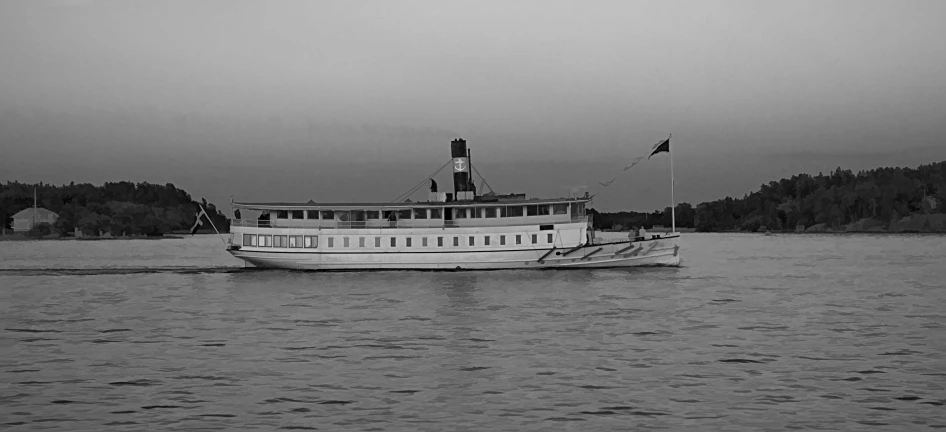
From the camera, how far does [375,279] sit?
56.2 meters

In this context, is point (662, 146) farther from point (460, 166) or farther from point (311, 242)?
point (311, 242)

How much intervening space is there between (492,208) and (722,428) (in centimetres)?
4076

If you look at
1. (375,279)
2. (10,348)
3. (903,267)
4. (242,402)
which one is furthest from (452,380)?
(903,267)

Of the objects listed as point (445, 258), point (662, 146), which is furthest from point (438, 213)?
point (662, 146)

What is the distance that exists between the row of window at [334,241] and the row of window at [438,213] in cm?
134

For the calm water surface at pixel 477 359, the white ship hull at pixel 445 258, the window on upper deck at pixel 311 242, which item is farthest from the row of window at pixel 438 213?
the calm water surface at pixel 477 359

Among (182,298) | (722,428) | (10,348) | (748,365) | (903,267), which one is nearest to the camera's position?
(722,428)

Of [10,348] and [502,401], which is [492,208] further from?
[502,401]

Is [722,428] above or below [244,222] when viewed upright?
below

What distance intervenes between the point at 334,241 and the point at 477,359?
112ft

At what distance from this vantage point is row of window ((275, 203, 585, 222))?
5712 centimetres

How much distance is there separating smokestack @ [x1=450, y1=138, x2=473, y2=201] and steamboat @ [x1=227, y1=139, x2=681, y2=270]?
2088 millimetres

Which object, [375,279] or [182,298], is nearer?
[182,298]

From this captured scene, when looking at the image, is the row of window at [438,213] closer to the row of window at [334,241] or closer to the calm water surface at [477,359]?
the row of window at [334,241]
